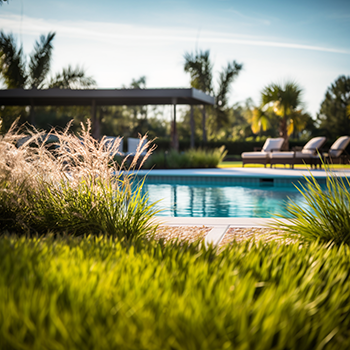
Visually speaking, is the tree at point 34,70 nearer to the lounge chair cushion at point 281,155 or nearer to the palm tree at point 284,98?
the palm tree at point 284,98

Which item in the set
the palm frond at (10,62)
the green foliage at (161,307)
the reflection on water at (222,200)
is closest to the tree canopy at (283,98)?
the reflection on water at (222,200)

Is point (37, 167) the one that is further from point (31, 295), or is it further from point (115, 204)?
point (31, 295)

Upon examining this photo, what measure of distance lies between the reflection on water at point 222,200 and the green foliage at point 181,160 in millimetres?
4186

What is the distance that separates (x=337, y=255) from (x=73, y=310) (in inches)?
56.4

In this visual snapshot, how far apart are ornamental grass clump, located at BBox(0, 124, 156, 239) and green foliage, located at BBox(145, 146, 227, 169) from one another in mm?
10334

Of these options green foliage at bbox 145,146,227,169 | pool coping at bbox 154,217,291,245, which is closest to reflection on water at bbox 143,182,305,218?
pool coping at bbox 154,217,291,245

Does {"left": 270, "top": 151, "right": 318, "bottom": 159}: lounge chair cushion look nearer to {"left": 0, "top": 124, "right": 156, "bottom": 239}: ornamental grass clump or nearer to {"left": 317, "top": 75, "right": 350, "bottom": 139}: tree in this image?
{"left": 0, "top": 124, "right": 156, "bottom": 239}: ornamental grass clump

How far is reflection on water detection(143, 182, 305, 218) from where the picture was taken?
597 cm

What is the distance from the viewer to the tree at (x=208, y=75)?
23312mm

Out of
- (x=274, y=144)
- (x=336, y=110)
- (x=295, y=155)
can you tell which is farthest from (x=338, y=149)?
(x=336, y=110)

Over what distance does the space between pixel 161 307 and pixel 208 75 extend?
23.6 meters

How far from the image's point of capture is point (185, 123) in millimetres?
37719

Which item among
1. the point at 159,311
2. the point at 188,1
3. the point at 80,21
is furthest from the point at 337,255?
the point at 80,21

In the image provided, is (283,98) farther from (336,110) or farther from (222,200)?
(336,110)
